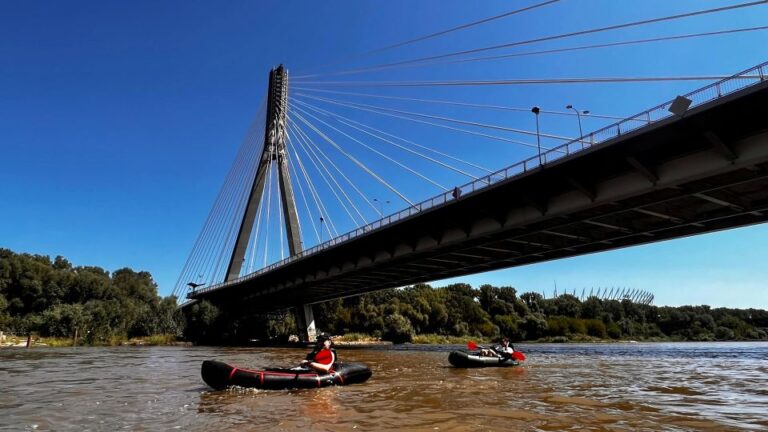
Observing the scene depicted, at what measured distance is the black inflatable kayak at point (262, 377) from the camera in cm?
1252

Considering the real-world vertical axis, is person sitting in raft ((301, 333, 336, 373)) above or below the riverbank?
above

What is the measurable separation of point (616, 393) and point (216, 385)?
10544mm

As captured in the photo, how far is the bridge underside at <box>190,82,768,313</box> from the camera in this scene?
Answer: 57.4 feet

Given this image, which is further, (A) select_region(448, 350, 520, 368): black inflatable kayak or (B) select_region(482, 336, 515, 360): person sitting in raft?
(B) select_region(482, 336, 515, 360): person sitting in raft

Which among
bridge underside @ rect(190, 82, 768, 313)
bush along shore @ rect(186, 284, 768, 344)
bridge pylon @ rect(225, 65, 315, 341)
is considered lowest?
bush along shore @ rect(186, 284, 768, 344)

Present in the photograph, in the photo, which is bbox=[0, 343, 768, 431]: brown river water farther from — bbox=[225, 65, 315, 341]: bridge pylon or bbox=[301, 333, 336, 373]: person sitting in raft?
bbox=[225, 65, 315, 341]: bridge pylon

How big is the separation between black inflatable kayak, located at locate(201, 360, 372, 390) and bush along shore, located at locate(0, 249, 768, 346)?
47.1 meters

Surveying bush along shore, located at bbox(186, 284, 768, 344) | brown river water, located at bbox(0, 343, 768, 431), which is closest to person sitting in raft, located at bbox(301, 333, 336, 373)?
brown river water, located at bbox(0, 343, 768, 431)

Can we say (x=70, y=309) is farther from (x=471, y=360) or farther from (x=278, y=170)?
(x=471, y=360)

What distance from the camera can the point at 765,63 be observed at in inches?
641

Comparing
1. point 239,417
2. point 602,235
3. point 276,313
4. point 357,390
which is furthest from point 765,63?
point 276,313

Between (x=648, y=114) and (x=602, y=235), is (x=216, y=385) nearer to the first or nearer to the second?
→ (x=648, y=114)

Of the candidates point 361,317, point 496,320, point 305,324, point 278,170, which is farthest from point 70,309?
point 496,320

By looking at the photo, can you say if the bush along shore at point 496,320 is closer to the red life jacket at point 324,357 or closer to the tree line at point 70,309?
the tree line at point 70,309
